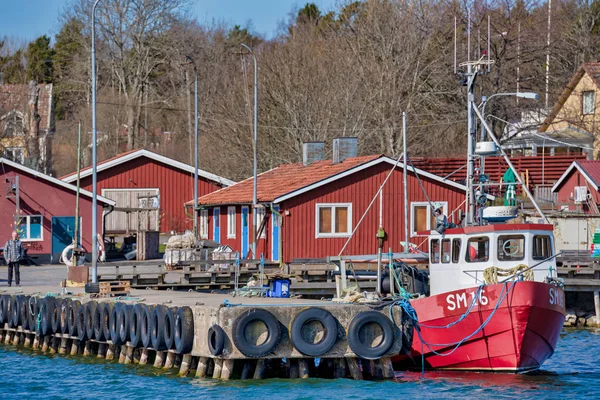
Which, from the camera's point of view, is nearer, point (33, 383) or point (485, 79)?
point (33, 383)

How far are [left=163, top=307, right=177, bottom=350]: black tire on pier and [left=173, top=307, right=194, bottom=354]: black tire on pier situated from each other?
8.6 inches

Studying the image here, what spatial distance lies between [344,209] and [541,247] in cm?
1752

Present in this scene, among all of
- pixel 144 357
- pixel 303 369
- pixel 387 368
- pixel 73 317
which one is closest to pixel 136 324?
pixel 144 357

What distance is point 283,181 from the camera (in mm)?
43000

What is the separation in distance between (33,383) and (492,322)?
9.34 meters

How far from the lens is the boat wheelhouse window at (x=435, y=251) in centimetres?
2371

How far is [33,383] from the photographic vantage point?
864 inches

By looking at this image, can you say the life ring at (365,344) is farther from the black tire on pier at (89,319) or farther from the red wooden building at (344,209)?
the red wooden building at (344,209)

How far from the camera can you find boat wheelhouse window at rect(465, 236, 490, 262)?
22.5 meters

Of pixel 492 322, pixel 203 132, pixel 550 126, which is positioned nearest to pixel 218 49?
pixel 203 132

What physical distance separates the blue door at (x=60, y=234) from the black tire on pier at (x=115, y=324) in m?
21.7

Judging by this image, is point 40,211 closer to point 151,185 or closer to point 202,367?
point 151,185

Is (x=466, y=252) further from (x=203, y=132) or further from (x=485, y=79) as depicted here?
(x=203, y=132)

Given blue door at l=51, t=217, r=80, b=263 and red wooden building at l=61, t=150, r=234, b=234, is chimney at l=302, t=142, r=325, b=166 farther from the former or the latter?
blue door at l=51, t=217, r=80, b=263
